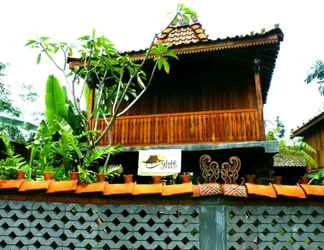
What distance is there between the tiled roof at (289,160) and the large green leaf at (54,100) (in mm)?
→ 8285

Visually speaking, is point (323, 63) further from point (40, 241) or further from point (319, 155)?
point (40, 241)

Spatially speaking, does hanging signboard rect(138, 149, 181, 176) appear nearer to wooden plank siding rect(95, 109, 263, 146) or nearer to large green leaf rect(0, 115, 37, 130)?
wooden plank siding rect(95, 109, 263, 146)

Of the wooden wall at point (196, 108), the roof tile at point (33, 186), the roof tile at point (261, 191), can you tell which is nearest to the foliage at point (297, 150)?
the wooden wall at point (196, 108)

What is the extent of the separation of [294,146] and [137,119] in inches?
246

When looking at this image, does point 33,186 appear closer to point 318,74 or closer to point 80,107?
point 80,107

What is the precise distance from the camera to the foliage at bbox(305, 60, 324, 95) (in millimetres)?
24281

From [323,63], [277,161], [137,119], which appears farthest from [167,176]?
[323,63]

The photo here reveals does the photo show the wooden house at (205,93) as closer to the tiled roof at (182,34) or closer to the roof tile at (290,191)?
the tiled roof at (182,34)

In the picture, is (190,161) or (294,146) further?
(294,146)

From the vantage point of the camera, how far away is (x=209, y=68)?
36.4 feet

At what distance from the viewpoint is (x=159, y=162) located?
28.7ft

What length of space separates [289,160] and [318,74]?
540 inches

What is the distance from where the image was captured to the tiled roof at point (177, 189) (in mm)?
2613

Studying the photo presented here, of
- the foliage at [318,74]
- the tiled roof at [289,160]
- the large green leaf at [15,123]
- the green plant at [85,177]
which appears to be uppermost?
the foliage at [318,74]
